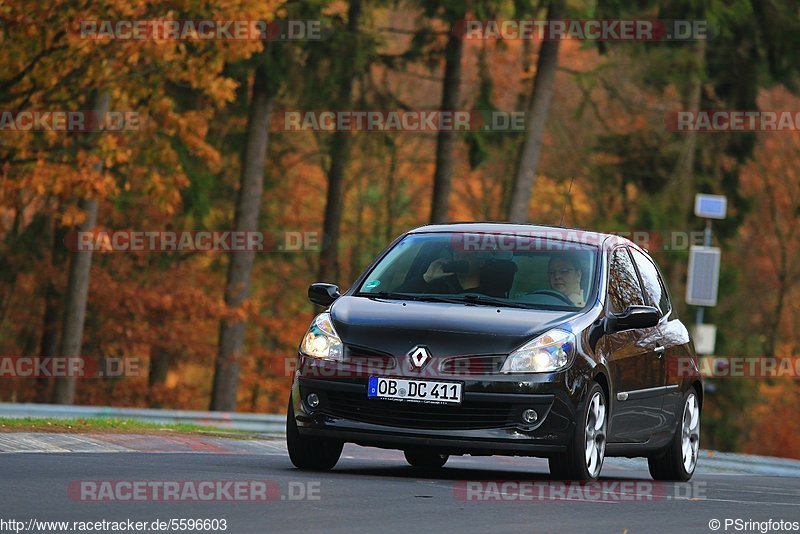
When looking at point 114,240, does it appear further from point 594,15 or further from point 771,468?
point 771,468

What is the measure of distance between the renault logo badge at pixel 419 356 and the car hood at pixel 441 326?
3 cm

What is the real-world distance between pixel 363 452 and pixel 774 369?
117 feet

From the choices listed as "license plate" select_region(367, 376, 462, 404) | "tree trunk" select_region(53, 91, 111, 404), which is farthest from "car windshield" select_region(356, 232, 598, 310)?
"tree trunk" select_region(53, 91, 111, 404)

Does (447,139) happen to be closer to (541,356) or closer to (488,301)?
(488,301)

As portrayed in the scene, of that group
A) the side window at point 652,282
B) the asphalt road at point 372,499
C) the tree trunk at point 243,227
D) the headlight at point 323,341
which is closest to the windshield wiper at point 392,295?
the headlight at point 323,341

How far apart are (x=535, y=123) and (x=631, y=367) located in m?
21.4

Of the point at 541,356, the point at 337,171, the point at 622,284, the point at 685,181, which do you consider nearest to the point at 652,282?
the point at 622,284

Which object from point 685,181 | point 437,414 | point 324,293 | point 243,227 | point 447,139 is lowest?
point 437,414

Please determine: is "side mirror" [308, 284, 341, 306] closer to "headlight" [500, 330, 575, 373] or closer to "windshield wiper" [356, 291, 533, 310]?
"windshield wiper" [356, 291, 533, 310]

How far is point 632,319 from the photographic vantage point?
502 inches

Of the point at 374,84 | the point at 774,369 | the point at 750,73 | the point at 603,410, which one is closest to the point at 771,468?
the point at 603,410

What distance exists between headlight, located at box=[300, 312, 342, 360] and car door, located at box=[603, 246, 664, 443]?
193 cm

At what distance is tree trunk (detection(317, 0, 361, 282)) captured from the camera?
120 ft

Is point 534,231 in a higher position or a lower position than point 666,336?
higher
